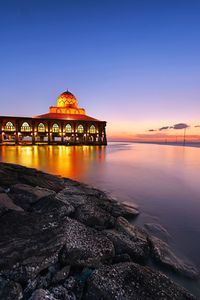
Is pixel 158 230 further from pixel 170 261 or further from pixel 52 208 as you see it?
pixel 52 208

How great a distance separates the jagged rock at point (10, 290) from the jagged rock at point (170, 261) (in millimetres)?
2901

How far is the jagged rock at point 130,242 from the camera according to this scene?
3.78 m

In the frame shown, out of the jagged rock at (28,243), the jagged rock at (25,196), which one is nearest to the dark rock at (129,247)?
the jagged rock at (28,243)

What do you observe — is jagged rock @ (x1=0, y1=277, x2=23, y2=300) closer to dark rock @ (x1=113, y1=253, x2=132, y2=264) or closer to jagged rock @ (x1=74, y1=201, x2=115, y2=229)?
dark rock @ (x1=113, y1=253, x2=132, y2=264)

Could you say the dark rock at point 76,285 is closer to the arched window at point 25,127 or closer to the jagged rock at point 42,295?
the jagged rock at point 42,295

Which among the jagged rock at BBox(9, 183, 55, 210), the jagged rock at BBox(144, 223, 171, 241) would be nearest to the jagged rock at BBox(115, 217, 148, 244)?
the jagged rock at BBox(144, 223, 171, 241)

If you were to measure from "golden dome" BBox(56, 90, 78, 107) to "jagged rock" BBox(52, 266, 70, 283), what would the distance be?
318 feet

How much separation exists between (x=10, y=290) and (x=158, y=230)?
4370 millimetres

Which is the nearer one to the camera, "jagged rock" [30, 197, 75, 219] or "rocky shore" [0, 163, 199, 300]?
"rocky shore" [0, 163, 199, 300]

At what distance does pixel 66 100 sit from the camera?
9550 centimetres

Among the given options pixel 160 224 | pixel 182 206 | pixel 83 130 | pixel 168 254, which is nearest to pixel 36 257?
pixel 168 254

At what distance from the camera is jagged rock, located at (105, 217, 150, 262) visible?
378 centimetres

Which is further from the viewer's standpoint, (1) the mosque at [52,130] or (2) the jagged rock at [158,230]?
(1) the mosque at [52,130]

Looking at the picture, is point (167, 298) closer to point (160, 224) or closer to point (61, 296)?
point (61, 296)
